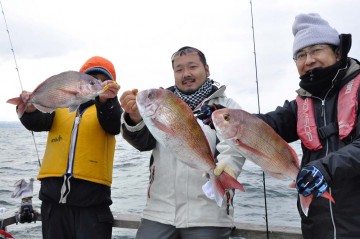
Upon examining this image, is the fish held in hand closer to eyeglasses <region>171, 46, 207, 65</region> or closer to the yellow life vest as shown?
the yellow life vest

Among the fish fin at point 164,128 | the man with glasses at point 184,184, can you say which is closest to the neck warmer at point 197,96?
the man with glasses at point 184,184

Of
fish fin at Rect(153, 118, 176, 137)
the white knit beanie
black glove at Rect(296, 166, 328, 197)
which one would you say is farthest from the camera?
the white knit beanie

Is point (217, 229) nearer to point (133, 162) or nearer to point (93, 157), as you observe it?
point (93, 157)

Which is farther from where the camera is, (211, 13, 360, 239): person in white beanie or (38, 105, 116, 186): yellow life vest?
(38, 105, 116, 186): yellow life vest

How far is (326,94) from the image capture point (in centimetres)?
277

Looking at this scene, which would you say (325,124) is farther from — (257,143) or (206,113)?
(206,113)

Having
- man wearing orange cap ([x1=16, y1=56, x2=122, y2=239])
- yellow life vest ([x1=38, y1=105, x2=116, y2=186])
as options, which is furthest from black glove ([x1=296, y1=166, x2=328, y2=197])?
yellow life vest ([x1=38, y1=105, x2=116, y2=186])

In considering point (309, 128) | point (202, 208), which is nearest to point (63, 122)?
point (202, 208)

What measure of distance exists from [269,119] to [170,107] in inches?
38.7

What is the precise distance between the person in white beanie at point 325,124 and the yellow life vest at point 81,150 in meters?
1.62

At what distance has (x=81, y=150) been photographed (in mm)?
3615

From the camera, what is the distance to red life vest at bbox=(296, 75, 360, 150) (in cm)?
252

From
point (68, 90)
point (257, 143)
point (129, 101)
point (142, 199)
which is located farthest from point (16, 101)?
point (142, 199)

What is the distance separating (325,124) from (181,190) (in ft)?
4.24
